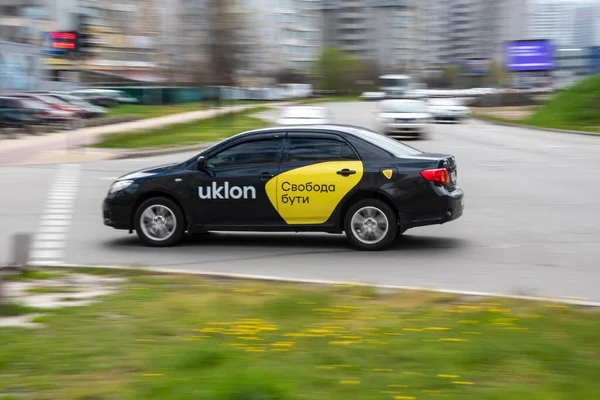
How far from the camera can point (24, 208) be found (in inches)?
603

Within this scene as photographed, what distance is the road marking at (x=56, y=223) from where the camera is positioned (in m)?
10.7

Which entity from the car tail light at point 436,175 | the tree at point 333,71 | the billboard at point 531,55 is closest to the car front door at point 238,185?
the car tail light at point 436,175

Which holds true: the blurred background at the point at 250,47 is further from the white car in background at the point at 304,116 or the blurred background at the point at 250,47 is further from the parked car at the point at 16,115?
the white car in background at the point at 304,116

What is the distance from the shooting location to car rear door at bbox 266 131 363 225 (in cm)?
1076

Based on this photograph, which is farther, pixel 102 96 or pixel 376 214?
pixel 102 96

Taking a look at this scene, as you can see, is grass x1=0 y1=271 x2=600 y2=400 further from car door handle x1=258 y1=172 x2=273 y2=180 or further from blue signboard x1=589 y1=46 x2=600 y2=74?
blue signboard x1=589 y1=46 x2=600 y2=74

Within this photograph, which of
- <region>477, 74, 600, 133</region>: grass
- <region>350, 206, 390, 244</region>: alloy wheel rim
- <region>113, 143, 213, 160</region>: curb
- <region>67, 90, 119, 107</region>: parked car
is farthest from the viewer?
<region>67, 90, 119, 107</region>: parked car

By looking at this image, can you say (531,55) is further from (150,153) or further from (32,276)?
(32,276)

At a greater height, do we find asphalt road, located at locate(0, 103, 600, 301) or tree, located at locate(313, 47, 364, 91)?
tree, located at locate(313, 47, 364, 91)

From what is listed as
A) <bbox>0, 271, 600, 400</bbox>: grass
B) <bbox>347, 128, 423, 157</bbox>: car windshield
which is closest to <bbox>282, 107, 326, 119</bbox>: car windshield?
<bbox>347, 128, 423, 157</bbox>: car windshield

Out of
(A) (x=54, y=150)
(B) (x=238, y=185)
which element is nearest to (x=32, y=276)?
(B) (x=238, y=185)

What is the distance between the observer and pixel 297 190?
35.6ft

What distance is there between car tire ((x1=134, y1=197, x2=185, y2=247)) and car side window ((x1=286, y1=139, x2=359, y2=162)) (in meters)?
1.66

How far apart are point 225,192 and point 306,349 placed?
Result: 18.2 ft
